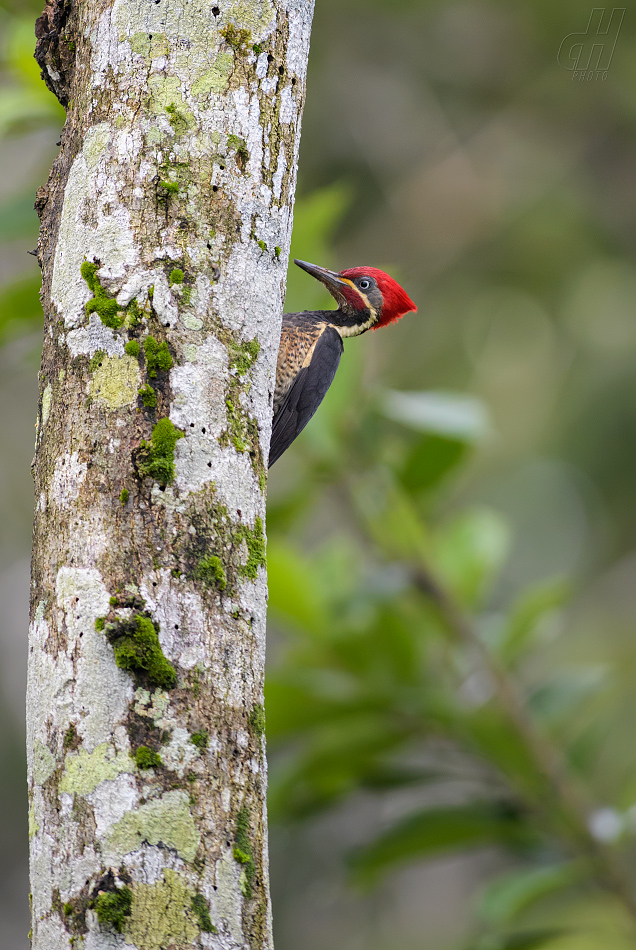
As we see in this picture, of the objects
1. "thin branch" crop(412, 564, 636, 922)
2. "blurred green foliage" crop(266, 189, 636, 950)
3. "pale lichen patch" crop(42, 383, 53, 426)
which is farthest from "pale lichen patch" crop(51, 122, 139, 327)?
"thin branch" crop(412, 564, 636, 922)

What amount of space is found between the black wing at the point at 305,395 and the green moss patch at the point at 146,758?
6.08 feet

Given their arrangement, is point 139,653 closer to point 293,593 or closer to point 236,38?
point 236,38

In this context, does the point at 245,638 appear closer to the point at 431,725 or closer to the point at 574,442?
the point at 431,725

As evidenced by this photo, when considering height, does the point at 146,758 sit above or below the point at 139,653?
below

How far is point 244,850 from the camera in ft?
4.68

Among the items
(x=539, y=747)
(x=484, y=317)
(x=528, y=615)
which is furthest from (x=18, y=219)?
(x=484, y=317)

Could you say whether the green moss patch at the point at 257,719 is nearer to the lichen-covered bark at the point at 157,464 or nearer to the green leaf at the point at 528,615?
the lichen-covered bark at the point at 157,464

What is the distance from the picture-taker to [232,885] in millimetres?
1400

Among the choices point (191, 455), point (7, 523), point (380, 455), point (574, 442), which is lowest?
point (191, 455)

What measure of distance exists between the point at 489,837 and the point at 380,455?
1.44 m

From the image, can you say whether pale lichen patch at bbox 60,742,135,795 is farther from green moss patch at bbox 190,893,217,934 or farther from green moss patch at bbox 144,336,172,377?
green moss patch at bbox 144,336,172,377

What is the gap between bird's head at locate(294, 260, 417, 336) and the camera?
3.72m

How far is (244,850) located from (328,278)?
8.22 feet

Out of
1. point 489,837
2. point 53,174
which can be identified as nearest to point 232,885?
point 53,174
